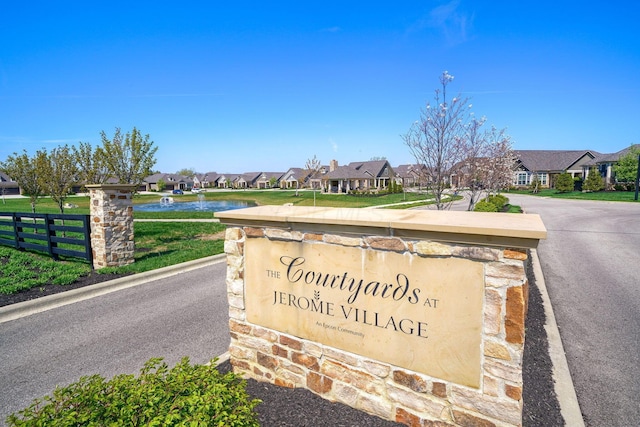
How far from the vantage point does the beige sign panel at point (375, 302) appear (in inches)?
115

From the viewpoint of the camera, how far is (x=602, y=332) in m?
5.45

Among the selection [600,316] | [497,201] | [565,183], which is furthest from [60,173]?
[565,183]

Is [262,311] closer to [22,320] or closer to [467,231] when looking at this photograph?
[467,231]

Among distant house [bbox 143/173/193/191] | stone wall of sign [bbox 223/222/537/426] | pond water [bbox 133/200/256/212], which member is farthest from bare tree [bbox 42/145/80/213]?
distant house [bbox 143/173/193/191]

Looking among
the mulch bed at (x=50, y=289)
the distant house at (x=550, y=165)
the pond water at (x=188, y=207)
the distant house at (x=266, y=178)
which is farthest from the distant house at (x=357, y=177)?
the mulch bed at (x=50, y=289)

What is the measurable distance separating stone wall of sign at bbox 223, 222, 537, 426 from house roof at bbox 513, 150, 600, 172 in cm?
6232

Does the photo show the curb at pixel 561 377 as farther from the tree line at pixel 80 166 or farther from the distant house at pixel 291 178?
the distant house at pixel 291 178

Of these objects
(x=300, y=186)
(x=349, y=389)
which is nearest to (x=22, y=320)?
(x=349, y=389)

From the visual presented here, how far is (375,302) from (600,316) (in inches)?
211

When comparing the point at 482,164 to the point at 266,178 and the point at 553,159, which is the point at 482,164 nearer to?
the point at 553,159

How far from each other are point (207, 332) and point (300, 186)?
83.6 meters

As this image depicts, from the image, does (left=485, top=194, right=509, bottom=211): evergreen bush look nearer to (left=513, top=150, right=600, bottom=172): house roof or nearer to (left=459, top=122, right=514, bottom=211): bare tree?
(left=459, top=122, right=514, bottom=211): bare tree

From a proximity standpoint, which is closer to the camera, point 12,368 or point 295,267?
point 295,267

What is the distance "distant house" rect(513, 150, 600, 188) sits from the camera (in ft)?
185
